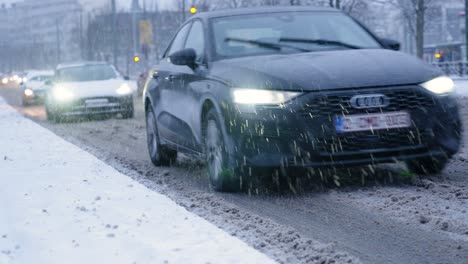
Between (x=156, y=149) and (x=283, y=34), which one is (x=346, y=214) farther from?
(x=156, y=149)

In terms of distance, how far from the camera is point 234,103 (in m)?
6.08

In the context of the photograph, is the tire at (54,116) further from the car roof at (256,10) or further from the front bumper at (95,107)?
the car roof at (256,10)

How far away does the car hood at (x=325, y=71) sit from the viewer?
5.90 m

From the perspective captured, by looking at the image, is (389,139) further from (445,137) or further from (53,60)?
(53,60)

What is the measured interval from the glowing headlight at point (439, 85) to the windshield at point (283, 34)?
1.12 m

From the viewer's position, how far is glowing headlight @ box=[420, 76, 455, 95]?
239 inches

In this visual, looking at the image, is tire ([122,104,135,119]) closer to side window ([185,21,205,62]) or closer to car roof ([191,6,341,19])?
side window ([185,21,205,62])

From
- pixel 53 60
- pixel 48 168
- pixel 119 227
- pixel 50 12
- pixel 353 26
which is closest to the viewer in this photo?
pixel 119 227

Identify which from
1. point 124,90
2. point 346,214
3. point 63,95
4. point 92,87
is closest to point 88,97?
point 92,87

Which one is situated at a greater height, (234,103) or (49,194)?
(234,103)

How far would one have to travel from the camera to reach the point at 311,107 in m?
5.83

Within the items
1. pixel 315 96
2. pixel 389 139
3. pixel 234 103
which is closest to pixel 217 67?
pixel 234 103

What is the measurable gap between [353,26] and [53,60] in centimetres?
13620

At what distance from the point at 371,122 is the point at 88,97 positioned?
1376 cm
